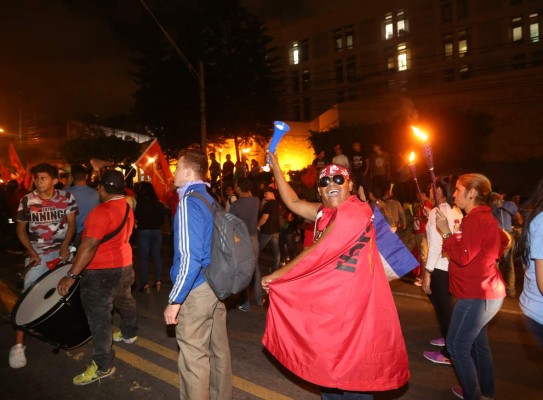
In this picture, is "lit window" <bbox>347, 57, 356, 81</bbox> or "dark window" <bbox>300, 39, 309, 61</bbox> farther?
"dark window" <bbox>300, 39, 309, 61</bbox>

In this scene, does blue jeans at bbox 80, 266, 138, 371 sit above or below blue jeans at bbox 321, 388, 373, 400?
above

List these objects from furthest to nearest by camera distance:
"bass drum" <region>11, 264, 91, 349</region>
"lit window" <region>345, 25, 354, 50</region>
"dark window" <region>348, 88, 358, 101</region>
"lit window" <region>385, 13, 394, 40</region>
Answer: "lit window" <region>345, 25, 354, 50</region>
"dark window" <region>348, 88, 358, 101</region>
"lit window" <region>385, 13, 394, 40</region>
"bass drum" <region>11, 264, 91, 349</region>

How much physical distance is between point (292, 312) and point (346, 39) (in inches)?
2070

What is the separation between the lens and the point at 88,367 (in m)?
4.32

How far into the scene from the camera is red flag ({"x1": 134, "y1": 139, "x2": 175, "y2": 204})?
816 cm

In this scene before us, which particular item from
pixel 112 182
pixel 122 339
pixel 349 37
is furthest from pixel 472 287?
pixel 349 37

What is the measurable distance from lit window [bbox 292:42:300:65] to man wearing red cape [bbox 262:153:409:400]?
2193 inches

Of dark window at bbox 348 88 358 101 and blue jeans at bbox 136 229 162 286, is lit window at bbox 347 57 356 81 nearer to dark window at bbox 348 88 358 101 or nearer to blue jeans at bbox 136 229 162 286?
dark window at bbox 348 88 358 101

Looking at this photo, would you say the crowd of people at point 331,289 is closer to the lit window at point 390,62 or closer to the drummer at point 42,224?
the drummer at point 42,224

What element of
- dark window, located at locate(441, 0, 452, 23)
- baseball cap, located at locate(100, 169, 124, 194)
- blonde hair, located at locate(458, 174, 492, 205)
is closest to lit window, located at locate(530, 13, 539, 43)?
dark window, located at locate(441, 0, 452, 23)

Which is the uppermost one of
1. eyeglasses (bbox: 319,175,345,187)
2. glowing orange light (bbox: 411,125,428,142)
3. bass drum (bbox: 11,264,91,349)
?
glowing orange light (bbox: 411,125,428,142)

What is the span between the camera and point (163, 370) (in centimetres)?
449

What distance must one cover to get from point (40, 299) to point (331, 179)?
11.1ft

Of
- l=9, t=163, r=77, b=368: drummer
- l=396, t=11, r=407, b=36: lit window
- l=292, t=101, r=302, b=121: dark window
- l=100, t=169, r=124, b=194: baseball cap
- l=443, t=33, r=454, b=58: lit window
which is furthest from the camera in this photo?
l=292, t=101, r=302, b=121: dark window
